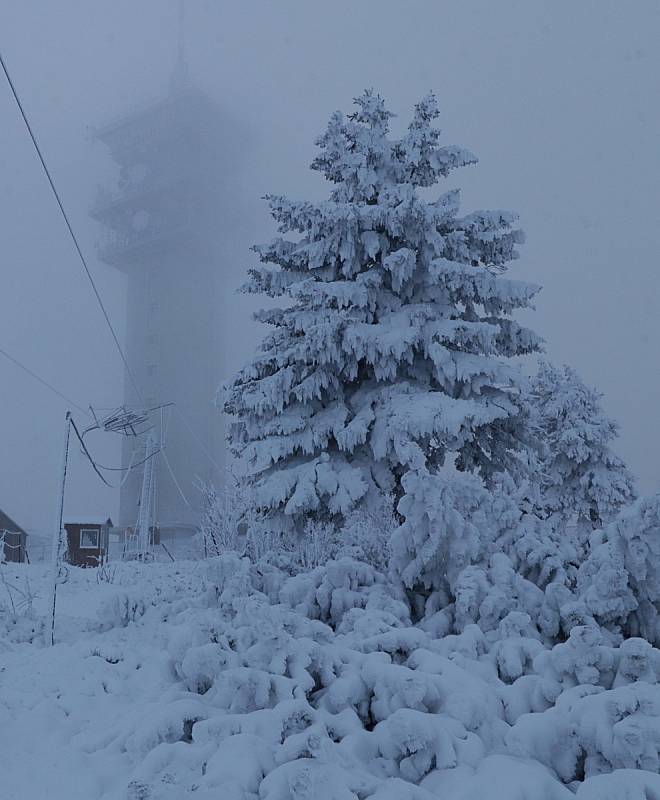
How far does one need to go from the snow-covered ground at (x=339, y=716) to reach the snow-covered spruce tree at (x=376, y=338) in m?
5.43

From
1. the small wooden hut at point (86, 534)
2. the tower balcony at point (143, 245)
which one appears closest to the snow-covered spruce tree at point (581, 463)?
the small wooden hut at point (86, 534)

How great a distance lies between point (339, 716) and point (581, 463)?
19300 millimetres

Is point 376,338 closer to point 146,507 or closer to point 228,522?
point 228,522

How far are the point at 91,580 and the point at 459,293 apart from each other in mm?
8217

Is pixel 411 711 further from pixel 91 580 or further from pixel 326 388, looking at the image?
pixel 91 580

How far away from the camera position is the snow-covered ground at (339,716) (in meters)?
3.32

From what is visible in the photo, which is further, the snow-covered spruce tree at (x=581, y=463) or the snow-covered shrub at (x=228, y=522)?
the snow-covered spruce tree at (x=581, y=463)

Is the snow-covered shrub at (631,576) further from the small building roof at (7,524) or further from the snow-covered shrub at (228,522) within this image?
the small building roof at (7,524)

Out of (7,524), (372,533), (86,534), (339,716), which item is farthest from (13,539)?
(339,716)

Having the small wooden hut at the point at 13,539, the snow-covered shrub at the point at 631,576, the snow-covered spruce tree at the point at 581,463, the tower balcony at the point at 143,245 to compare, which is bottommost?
the small wooden hut at the point at 13,539

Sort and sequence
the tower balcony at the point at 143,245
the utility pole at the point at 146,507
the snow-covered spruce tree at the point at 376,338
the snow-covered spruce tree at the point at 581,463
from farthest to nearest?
the tower balcony at the point at 143,245, the snow-covered spruce tree at the point at 581,463, the utility pole at the point at 146,507, the snow-covered spruce tree at the point at 376,338

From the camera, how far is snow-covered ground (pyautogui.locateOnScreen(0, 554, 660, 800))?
332cm

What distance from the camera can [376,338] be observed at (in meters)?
11.6

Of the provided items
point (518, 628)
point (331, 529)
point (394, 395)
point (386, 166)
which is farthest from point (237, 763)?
point (386, 166)
